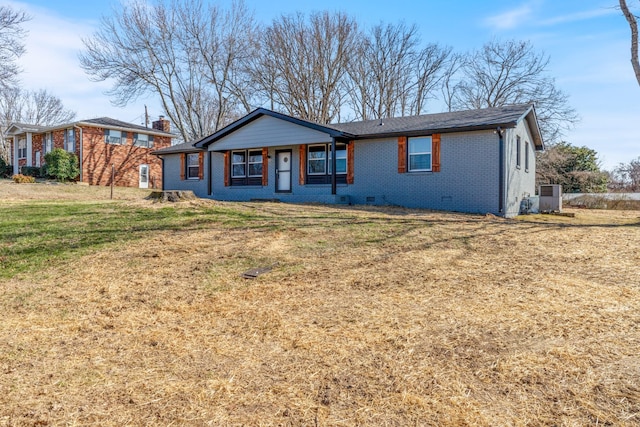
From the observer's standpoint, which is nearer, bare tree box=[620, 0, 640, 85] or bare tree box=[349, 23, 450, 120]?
bare tree box=[620, 0, 640, 85]

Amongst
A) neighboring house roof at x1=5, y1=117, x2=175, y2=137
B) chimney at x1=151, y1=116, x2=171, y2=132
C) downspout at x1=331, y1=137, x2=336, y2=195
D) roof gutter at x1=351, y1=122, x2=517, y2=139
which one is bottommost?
downspout at x1=331, y1=137, x2=336, y2=195

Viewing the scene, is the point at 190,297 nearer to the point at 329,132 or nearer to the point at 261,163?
the point at 329,132

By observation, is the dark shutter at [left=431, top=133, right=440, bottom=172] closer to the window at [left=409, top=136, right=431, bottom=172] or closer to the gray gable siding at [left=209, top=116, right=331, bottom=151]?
the window at [left=409, top=136, right=431, bottom=172]

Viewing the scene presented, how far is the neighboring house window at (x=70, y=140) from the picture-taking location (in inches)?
1015

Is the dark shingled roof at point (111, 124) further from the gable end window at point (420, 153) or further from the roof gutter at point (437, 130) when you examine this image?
the gable end window at point (420, 153)

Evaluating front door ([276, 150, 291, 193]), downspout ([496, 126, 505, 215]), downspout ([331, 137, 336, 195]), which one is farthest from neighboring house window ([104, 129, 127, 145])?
downspout ([496, 126, 505, 215])

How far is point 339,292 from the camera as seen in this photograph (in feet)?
15.0

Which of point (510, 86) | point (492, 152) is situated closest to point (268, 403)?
point (492, 152)

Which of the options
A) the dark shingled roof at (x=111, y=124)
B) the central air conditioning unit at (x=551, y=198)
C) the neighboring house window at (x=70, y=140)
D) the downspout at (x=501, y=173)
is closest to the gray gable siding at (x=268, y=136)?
the downspout at (x=501, y=173)

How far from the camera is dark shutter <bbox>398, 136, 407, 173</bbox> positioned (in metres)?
14.3

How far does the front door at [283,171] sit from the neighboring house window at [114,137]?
15.2 m

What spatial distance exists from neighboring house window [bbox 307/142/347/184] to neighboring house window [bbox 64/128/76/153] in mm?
17764

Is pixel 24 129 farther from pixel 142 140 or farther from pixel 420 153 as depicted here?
pixel 420 153

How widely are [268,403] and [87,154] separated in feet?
91.2
